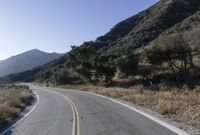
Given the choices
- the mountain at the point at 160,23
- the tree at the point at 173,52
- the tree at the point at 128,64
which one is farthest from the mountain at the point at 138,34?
the tree at the point at 173,52

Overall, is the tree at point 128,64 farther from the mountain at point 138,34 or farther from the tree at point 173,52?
the tree at point 173,52

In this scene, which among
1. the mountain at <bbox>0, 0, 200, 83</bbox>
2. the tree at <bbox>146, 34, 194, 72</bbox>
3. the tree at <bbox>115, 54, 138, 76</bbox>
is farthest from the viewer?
the mountain at <bbox>0, 0, 200, 83</bbox>

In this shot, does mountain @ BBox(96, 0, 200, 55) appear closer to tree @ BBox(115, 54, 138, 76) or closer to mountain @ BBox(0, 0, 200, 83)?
mountain @ BBox(0, 0, 200, 83)

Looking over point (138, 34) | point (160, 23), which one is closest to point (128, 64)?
point (160, 23)

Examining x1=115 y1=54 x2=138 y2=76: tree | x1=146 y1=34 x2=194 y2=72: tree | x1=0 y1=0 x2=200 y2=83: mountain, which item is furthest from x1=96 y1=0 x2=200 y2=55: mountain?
A: x1=146 y1=34 x2=194 y2=72: tree

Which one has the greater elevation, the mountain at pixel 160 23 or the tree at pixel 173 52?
the mountain at pixel 160 23

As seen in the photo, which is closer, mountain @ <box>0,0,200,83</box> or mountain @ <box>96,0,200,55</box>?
mountain @ <box>0,0,200,83</box>

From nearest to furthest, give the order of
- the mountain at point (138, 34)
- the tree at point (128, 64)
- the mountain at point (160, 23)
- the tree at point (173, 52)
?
the tree at point (173, 52) < the tree at point (128, 64) < the mountain at point (138, 34) < the mountain at point (160, 23)

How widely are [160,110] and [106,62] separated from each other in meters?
40.4

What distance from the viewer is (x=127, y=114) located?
666 inches

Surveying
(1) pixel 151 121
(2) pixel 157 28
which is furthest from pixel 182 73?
(2) pixel 157 28

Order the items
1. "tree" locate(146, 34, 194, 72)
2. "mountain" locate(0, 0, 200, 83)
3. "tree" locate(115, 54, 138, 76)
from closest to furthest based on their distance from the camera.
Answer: "tree" locate(146, 34, 194, 72) < "tree" locate(115, 54, 138, 76) < "mountain" locate(0, 0, 200, 83)

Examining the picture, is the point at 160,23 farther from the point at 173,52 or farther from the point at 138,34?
the point at 173,52

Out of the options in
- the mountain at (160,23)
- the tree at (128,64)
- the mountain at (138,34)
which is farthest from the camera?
the mountain at (160,23)
